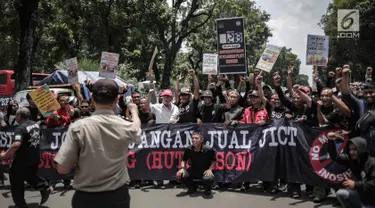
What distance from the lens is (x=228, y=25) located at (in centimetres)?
1013

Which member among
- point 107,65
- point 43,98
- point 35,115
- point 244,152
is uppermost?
point 107,65

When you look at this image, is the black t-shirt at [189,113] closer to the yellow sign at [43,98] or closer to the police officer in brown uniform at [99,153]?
the yellow sign at [43,98]

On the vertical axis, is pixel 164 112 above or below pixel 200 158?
above

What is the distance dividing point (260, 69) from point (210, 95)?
4.92 feet

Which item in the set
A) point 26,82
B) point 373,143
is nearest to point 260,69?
point 373,143

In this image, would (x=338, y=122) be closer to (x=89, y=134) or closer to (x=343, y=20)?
(x=343, y=20)

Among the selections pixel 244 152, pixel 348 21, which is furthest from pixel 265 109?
pixel 348 21

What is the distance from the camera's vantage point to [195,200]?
6.81 meters

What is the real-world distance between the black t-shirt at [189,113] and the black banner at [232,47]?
7.66ft

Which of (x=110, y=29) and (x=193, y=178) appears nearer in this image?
(x=193, y=178)

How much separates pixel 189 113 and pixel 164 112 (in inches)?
27.3

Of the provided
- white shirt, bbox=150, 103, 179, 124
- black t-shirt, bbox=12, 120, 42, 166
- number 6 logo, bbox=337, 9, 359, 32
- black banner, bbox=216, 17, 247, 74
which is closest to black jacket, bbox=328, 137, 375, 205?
white shirt, bbox=150, 103, 179, 124

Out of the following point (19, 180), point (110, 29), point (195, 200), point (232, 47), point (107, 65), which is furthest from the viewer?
point (110, 29)

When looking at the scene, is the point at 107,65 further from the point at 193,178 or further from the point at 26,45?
the point at 26,45
